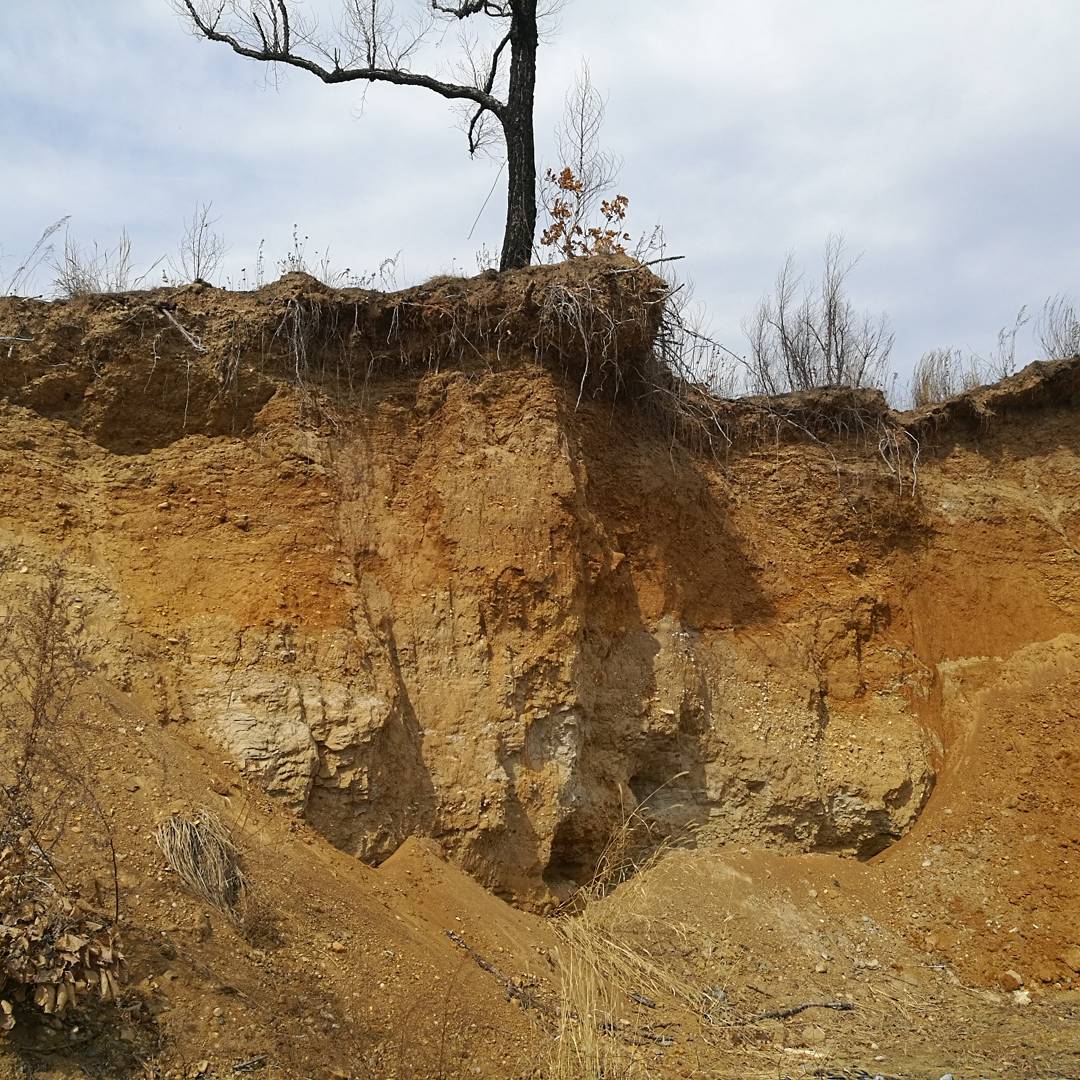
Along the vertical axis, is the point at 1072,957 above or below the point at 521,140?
below

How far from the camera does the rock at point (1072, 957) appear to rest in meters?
7.32

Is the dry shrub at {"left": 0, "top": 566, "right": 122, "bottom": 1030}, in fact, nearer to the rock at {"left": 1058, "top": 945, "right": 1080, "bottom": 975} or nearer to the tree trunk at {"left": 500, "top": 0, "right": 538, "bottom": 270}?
the tree trunk at {"left": 500, "top": 0, "right": 538, "bottom": 270}

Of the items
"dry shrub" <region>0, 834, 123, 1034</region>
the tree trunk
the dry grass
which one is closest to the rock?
the dry grass

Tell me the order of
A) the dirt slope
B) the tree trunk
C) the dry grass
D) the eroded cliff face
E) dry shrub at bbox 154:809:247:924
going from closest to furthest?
dry shrub at bbox 154:809:247:924, the dry grass, the dirt slope, the eroded cliff face, the tree trunk

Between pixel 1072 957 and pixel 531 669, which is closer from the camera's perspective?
pixel 1072 957

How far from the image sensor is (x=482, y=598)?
7730 mm

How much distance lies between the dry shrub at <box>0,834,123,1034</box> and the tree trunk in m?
7.29

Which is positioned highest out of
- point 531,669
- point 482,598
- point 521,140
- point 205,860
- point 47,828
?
point 521,140

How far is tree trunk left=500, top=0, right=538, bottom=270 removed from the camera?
1045 cm

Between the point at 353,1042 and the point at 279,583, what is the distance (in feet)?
10.7

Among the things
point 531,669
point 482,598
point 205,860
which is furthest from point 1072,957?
point 205,860

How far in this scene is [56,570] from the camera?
6973 mm

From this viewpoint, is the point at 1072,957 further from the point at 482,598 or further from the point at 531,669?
the point at 482,598

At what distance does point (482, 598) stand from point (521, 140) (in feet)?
18.0
